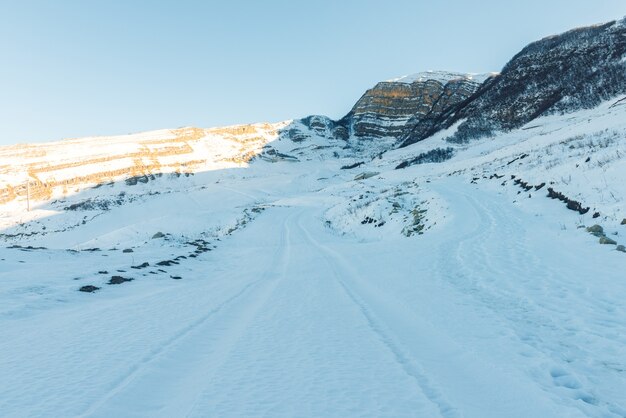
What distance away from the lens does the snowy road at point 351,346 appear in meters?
3.25

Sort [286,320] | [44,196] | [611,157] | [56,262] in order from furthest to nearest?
[44,196], [611,157], [56,262], [286,320]

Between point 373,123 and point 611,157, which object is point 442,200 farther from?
point 373,123

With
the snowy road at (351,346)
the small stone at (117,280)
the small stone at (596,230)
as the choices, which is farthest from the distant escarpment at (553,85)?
the small stone at (117,280)

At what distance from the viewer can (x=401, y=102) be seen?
18700 centimetres

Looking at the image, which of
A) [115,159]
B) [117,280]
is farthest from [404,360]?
[115,159]

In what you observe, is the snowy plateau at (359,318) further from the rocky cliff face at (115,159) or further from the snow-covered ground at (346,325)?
the rocky cliff face at (115,159)

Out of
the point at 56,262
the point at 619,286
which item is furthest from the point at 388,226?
the point at 56,262

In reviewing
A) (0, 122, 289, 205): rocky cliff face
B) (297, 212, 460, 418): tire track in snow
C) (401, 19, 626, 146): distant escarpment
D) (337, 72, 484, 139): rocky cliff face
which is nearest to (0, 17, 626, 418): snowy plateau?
(297, 212, 460, 418): tire track in snow

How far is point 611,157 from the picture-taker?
49.4ft

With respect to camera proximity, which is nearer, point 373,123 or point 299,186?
point 299,186

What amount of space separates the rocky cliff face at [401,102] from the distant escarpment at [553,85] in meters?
63.8

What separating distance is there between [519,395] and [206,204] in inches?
2106

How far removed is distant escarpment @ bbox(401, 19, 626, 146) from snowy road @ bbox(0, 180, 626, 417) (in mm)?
71225

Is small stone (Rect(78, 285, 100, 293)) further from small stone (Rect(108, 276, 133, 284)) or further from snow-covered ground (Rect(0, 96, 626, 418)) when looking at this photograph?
small stone (Rect(108, 276, 133, 284))
